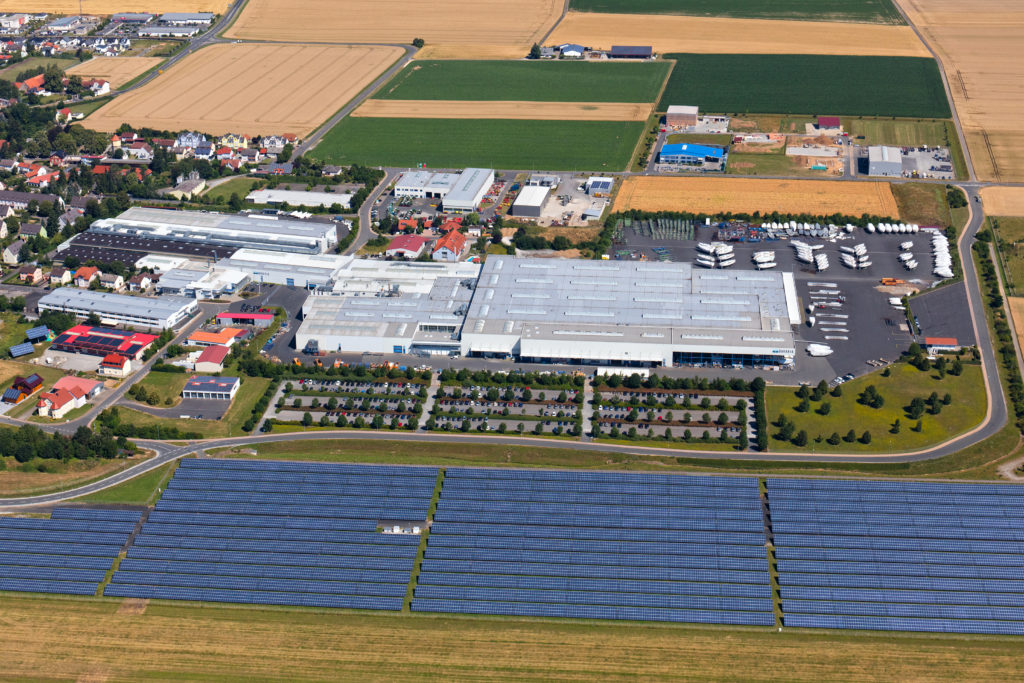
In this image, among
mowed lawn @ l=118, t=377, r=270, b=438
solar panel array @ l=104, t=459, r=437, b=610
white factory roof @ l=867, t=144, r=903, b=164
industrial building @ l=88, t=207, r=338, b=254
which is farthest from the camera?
white factory roof @ l=867, t=144, r=903, b=164

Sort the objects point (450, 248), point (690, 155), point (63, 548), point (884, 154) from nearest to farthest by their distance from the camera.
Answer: point (63, 548) → point (450, 248) → point (884, 154) → point (690, 155)

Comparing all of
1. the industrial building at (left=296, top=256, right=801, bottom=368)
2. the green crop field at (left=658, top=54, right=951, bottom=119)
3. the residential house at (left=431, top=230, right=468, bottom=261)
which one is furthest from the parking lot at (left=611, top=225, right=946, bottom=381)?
the green crop field at (left=658, top=54, right=951, bottom=119)

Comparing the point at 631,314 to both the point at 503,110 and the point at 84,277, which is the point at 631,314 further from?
the point at 503,110

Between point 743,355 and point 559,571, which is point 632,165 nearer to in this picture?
point 743,355

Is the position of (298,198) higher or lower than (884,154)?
lower

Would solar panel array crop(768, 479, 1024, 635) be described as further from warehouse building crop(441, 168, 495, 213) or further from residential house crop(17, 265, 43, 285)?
residential house crop(17, 265, 43, 285)

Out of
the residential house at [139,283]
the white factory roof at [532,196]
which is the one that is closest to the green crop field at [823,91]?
the white factory roof at [532,196]

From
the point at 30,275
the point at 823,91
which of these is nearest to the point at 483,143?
the point at 823,91
